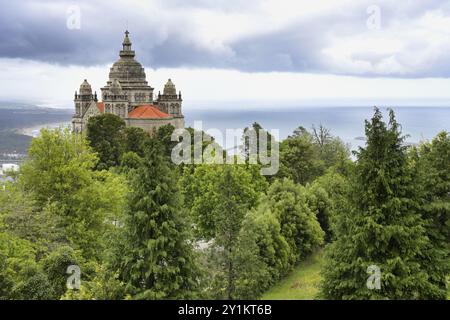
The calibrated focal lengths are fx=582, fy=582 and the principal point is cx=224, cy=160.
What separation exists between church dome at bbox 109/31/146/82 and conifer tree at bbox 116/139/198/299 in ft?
252

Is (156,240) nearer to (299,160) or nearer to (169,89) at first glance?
(299,160)

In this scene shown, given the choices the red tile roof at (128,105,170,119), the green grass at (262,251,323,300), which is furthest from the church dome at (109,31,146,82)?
the green grass at (262,251,323,300)

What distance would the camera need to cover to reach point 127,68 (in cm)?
9450

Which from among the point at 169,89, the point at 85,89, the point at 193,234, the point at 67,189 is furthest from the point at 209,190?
the point at 169,89

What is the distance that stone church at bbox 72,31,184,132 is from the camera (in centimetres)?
8656

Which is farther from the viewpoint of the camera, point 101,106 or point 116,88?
point 101,106

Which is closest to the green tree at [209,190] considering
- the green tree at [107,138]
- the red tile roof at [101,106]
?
the green tree at [107,138]

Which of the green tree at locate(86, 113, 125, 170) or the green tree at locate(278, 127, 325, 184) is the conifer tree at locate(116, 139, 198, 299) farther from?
the green tree at locate(86, 113, 125, 170)

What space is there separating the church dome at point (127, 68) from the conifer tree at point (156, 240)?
7666 centimetres

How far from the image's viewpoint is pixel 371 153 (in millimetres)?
20797

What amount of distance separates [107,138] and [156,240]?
1786 inches

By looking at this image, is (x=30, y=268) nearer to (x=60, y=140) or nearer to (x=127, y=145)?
(x=60, y=140)

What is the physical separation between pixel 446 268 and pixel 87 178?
17.7 m
